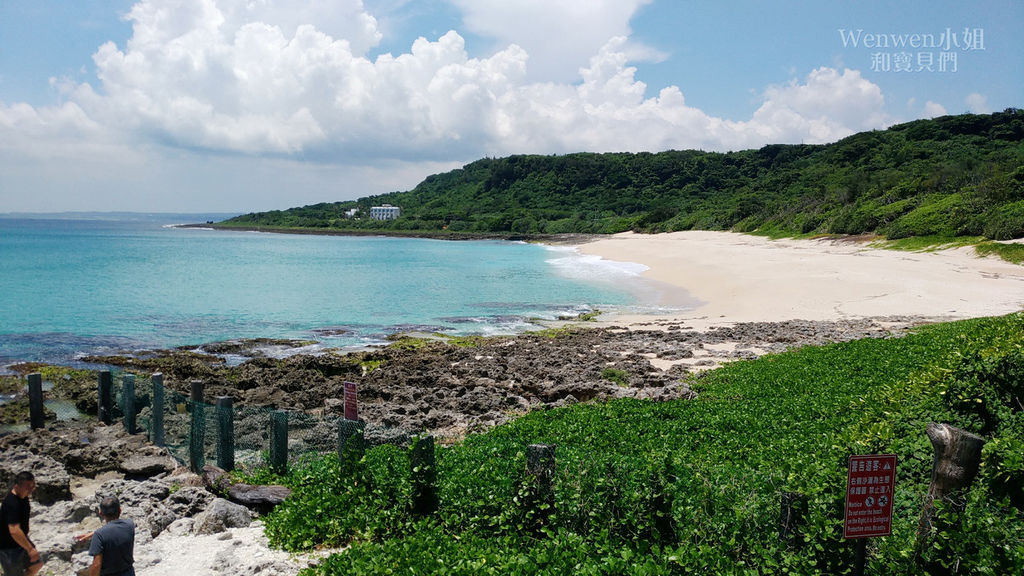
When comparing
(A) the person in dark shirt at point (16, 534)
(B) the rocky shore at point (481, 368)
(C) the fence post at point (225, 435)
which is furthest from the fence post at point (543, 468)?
(C) the fence post at point (225, 435)

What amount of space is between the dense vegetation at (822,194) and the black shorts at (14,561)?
198ft

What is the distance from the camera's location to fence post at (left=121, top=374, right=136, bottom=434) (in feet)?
48.7

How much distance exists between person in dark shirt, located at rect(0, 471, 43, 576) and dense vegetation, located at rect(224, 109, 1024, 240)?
6015cm

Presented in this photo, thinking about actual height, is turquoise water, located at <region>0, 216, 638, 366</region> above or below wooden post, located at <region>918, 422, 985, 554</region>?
below

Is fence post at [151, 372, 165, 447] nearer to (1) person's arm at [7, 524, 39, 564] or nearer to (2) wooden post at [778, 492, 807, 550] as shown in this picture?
(1) person's arm at [7, 524, 39, 564]

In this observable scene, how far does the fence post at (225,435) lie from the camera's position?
451 inches

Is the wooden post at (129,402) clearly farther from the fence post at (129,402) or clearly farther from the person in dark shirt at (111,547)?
the person in dark shirt at (111,547)

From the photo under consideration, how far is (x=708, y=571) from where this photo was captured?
20.9ft

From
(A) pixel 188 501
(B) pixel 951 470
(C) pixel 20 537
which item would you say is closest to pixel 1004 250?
(B) pixel 951 470

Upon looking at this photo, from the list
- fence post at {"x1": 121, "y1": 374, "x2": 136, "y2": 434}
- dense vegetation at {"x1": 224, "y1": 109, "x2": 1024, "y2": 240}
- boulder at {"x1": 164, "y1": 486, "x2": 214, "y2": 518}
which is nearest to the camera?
boulder at {"x1": 164, "y1": 486, "x2": 214, "y2": 518}

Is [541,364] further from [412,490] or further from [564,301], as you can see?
[564,301]

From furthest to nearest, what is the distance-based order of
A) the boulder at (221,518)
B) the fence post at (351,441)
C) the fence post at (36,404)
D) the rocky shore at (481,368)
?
the rocky shore at (481,368) → the fence post at (36,404) → the fence post at (351,441) → the boulder at (221,518)

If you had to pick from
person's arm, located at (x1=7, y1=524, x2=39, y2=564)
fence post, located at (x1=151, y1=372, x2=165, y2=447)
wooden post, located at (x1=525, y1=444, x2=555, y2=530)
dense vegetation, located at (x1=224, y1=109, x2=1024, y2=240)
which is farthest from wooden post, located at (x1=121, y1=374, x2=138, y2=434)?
dense vegetation, located at (x1=224, y1=109, x2=1024, y2=240)

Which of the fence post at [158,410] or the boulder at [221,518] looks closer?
the boulder at [221,518]
